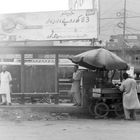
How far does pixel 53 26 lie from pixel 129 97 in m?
5.26

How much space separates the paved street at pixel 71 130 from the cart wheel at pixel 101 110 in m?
0.83

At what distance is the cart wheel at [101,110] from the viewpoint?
13.0 metres

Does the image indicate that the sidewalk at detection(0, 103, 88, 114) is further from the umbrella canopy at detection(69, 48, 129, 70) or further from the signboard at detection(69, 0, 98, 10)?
the signboard at detection(69, 0, 98, 10)

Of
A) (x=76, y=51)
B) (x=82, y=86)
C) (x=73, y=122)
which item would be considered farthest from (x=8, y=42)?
(x=73, y=122)

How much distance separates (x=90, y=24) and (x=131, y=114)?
476 cm

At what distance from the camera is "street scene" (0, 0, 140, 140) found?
10.5 meters

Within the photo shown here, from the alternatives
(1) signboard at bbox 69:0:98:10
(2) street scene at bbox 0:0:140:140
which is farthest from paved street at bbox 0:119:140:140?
(1) signboard at bbox 69:0:98:10

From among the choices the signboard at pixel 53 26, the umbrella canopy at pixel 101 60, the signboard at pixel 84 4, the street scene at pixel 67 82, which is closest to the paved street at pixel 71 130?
the street scene at pixel 67 82

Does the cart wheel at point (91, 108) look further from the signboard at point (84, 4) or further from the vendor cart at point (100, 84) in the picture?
the signboard at point (84, 4)

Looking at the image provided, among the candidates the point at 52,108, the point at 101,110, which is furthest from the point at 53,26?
the point at 101,110

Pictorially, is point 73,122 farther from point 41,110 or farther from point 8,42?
point 8,42

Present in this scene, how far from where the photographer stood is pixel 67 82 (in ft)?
61.6

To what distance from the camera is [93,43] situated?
1603 centimetres

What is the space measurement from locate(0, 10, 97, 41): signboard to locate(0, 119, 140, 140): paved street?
512cm
